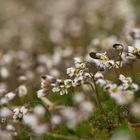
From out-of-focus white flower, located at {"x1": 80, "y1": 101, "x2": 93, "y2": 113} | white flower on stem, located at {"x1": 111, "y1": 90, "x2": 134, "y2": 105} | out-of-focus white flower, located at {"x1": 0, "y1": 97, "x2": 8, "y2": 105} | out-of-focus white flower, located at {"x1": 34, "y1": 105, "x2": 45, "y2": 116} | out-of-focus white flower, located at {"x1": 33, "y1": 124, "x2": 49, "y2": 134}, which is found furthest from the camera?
out-of-focus white flower, located at {"x1": 0, "y1": 97, "x2": 8, "y2": 105}

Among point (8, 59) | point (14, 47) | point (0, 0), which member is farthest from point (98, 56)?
point (0, 0)

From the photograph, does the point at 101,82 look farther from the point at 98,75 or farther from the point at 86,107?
the point at 86,107

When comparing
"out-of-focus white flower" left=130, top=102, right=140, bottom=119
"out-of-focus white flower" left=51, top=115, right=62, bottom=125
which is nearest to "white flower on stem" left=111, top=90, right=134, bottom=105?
"out-of-focus white flower" left=130, top=102, right=140, bottom=119

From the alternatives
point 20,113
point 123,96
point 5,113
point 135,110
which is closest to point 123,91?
point 123,96

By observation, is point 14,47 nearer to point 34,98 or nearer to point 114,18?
point 114,18

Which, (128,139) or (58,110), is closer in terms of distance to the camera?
(128,139)

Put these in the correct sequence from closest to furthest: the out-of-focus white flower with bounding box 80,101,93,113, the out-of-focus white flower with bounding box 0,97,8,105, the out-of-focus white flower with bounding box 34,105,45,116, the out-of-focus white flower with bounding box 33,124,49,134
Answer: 1. the out-of-focus white flower with bounding box 33,124,49,134
2. the out-of-focus white flower with bounding box 80,101,93,113
3. the out-of-focus white flower with bounding box 34,105,45,116
4. the out-of-focus white flower with bounding box 0,97,8,105

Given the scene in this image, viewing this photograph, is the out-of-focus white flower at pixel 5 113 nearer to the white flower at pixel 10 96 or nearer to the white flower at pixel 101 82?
the white flower at pixel 10 96

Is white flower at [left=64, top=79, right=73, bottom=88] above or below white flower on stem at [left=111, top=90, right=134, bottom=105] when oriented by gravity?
above

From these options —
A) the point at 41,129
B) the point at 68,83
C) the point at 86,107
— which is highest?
the point at 68,83

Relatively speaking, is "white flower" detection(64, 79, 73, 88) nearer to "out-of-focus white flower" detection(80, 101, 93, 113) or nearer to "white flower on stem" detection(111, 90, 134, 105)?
"out-of-focus white flower" detection(80, 101, 93, 113)

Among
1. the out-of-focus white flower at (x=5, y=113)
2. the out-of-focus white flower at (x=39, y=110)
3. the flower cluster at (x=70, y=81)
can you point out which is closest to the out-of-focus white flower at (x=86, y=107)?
the flower cluster at (x=70, y=81)
